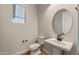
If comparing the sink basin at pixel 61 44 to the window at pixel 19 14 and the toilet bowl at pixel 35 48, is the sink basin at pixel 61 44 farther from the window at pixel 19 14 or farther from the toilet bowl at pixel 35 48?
the window at pixel 19 14

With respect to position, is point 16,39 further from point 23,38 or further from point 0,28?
point 0,28

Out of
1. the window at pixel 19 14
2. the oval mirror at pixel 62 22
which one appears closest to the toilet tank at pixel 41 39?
the oval mirror at pixel 62 22

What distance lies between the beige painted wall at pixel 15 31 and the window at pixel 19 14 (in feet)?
0.15

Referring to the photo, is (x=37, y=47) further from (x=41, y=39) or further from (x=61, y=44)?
(x=61, y=44)

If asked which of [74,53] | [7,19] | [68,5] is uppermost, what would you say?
[68,5]

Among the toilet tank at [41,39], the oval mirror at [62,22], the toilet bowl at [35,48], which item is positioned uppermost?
the oval mirror at [62,22]

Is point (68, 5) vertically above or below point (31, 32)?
above

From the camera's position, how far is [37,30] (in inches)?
55.0

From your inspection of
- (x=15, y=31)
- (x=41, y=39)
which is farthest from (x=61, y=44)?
(x=15, y=31)

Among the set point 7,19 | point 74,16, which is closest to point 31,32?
point 7,19

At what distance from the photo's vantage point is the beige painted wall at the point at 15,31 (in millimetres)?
1353

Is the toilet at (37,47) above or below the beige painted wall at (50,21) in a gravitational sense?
below

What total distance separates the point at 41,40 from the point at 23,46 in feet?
0.75

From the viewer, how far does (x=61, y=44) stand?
1354 millimetres
